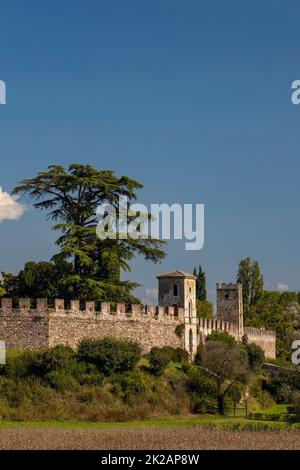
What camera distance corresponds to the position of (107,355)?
54000 millimetres

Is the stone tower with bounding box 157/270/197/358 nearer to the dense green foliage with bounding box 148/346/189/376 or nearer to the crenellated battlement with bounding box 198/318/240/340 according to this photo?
the crenellated battlement with bounding box 198/318/240/340

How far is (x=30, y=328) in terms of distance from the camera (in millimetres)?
53875

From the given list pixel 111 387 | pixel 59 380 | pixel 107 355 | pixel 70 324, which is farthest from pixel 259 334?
pixel 59 380

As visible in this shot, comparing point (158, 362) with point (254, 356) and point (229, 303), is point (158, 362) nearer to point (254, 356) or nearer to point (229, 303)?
point (254, 356)

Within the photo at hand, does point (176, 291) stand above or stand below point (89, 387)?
above

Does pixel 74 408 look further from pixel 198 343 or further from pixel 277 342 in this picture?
pixel 277 342

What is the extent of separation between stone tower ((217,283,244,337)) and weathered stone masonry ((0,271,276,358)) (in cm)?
728

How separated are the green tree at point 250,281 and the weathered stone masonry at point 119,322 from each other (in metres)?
26.3

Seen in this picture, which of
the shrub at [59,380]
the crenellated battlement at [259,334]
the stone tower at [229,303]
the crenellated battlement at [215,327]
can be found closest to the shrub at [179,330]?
the crenellated battlement at [215,327]

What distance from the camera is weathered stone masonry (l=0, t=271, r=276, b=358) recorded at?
177 feet

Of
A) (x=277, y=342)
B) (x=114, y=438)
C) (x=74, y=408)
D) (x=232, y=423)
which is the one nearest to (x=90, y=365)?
(x=74, y=408)

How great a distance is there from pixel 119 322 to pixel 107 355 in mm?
4269

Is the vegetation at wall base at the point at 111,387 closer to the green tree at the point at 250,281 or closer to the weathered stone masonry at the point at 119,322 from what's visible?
the weathered stone masonry at the point at 119,322

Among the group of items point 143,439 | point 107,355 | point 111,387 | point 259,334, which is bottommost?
point 143,439
